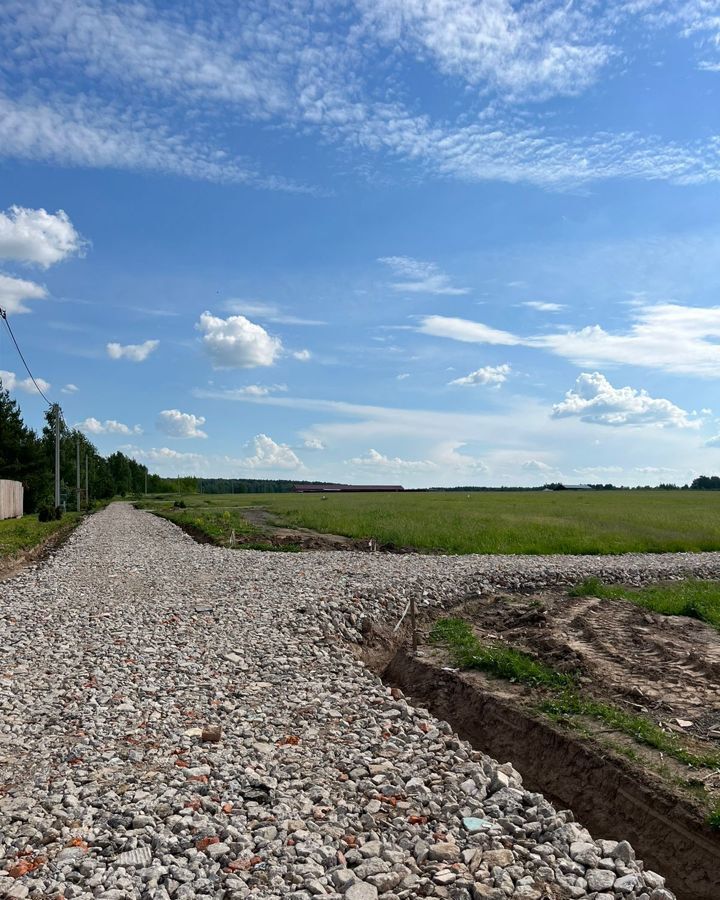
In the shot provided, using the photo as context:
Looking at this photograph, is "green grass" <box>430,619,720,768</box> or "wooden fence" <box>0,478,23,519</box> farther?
"wooden fence" <box>0,478,23,519</box>

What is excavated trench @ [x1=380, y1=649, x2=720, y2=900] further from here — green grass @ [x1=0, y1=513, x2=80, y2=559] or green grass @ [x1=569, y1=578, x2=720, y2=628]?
green grass @ [x1=0, y1=513, x2=80, y2=559]

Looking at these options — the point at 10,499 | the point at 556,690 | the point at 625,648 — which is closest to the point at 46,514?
the point at 10,499

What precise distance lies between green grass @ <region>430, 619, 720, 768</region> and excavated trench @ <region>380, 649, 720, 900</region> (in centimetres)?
53

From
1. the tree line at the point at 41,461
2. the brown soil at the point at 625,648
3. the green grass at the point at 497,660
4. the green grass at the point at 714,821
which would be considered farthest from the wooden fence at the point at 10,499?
the green grass at the point at 714,821

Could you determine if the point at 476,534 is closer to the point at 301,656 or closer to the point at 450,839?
the point at 301,656

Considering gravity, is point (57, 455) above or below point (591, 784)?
above

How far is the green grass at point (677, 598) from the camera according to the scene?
14.7m

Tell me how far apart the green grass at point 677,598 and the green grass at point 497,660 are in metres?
4.63

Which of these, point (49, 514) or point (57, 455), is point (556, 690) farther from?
point (57, 455)

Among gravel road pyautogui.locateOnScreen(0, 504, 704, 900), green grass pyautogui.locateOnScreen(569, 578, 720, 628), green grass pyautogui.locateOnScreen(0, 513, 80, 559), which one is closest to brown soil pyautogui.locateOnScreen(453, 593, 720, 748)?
green grass pyautogui.locateOnScreen(569, 578, 720, 628)

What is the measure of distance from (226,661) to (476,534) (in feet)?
73.9

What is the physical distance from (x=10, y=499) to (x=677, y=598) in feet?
157

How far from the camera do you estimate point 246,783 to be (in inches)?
259

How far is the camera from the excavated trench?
5.93m
